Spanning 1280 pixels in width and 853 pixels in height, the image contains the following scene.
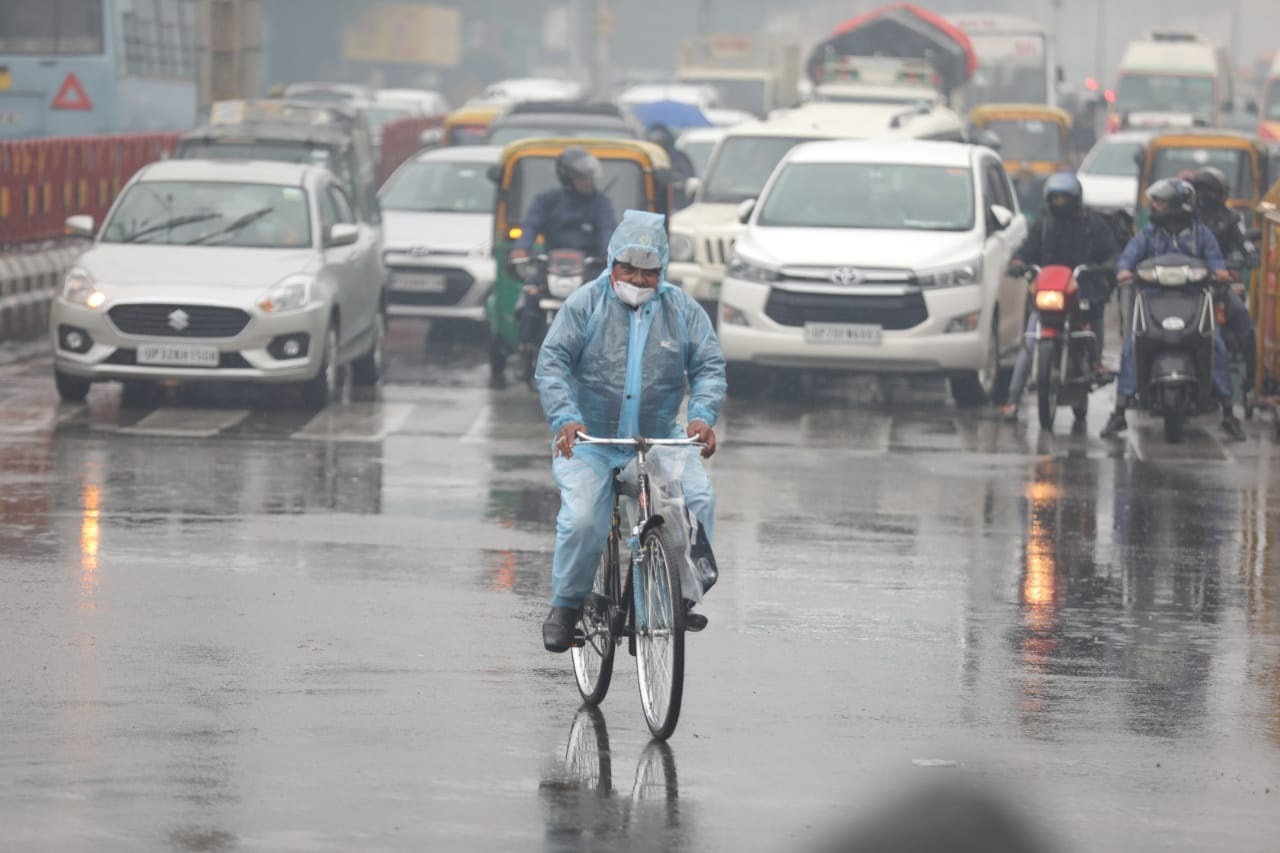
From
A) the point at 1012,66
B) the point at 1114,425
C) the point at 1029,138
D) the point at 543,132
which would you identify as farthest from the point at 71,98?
the point at 1012,66

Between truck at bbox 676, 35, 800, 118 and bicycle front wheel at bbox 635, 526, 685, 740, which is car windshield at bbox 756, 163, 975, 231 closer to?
bicycle front wheel at bbox 635, 526, 685, 740

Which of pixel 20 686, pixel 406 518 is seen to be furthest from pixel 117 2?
pixel 20 686

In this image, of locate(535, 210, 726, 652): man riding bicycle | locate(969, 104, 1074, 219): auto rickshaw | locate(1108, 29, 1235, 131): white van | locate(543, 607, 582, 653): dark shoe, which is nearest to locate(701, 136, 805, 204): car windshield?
locate(535, 210, 726, 652): man riding bicycle

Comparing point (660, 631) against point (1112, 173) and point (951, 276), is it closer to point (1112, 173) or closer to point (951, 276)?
point (951, 276)

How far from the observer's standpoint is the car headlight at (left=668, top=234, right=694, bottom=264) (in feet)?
66.5

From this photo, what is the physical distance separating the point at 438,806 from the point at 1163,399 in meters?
9.82

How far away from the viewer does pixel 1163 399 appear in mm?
15219

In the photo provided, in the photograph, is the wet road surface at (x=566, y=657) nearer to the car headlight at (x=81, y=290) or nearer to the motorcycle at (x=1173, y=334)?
the motorcycle at (x=1173, y=334)

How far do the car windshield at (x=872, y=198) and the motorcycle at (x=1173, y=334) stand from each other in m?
2.45

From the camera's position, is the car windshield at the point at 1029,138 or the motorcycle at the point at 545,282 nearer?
the motorcycle at the point at 545,282

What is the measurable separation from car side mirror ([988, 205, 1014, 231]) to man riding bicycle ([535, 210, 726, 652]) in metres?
10.5

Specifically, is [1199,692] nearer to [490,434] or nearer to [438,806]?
[438,806]

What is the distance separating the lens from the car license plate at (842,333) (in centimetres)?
1669

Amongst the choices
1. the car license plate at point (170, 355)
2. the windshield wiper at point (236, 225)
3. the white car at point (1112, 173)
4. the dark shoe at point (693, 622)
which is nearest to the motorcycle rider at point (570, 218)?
the windshield wiper at point (236, 225)
